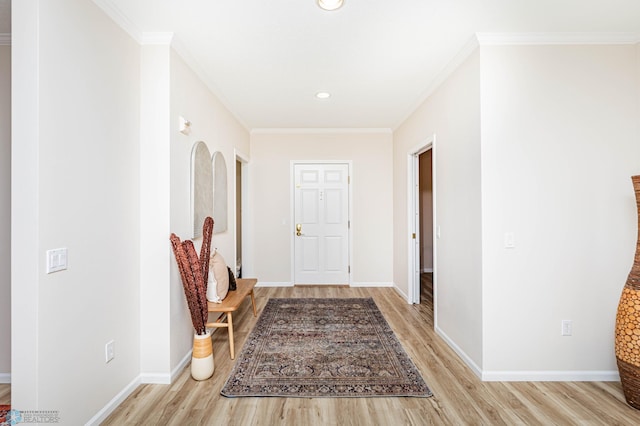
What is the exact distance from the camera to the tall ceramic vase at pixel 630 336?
1863 mm

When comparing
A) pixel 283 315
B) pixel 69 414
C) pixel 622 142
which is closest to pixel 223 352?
pixel 283 315

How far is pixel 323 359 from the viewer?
2.54m

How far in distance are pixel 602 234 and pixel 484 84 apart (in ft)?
4.60

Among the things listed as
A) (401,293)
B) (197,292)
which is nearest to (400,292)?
(401,293)

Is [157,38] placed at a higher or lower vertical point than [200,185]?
higher

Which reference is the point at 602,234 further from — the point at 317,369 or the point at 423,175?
the point at 423,175

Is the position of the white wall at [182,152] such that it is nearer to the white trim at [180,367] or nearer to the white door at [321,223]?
the white trim at [180,367]

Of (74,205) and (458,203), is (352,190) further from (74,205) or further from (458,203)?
(74,205)

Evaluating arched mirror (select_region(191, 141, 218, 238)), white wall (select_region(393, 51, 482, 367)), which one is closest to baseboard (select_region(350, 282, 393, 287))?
white wall (select_region(393, 51, 482, 367))

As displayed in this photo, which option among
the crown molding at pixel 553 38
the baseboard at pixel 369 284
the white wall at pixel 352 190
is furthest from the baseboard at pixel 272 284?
the crown molding at pixel 553 38

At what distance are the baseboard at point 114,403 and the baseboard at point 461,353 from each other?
8.20ft

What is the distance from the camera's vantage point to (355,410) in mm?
1920

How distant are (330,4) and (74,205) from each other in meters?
1.88

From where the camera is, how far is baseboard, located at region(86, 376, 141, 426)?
5.85 feet
